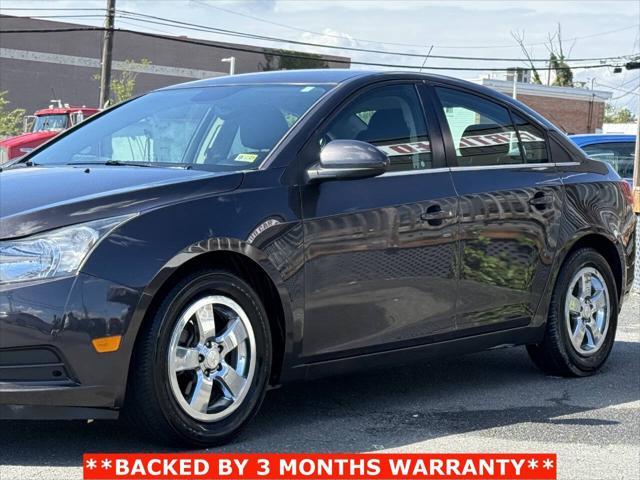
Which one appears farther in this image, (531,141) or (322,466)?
(531,141)

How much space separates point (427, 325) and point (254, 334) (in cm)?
113

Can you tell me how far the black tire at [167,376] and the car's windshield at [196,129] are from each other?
0.63 m

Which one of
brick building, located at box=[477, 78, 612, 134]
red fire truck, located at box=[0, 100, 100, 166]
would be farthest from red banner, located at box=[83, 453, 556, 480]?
brick building, located at box=[477, 78, 612, 134]

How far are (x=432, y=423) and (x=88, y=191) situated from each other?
2.02 metres

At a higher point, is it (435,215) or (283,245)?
(435,215)

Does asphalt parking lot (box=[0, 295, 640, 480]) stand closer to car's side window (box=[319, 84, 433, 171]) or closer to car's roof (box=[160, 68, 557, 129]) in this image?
car's side window (box=[319, 84, 433, 171])

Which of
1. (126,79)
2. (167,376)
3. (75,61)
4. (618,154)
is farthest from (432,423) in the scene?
(75,61)

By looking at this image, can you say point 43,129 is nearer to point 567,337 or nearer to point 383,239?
point 567,337

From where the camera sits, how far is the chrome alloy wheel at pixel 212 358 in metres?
4.49

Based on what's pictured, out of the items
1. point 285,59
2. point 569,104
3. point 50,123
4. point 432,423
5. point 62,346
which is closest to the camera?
point 62,346

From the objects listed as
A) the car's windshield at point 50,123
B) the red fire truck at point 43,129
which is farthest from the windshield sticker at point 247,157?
the car's windshield at point 50,123

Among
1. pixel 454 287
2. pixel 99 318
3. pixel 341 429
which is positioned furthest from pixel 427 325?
pixel 99 318

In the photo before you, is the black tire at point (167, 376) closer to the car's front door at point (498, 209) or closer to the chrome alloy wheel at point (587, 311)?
the car's front door at point (498, 209)

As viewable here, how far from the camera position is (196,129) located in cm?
540
